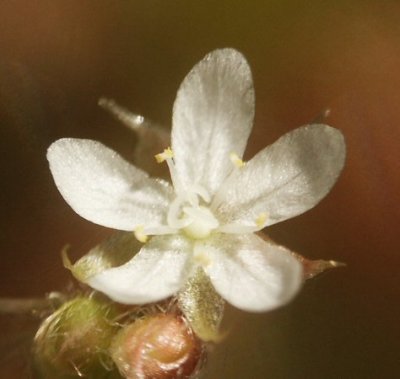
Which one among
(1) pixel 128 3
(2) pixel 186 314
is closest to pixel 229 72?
(2) pixel 186 314

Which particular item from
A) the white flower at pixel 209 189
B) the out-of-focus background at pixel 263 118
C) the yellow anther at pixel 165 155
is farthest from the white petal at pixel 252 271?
the out-of-focus background at pixel 263 118

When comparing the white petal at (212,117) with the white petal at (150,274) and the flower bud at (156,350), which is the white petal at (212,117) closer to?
the white petal at (150,274)

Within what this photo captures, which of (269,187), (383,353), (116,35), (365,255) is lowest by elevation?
(383,353)

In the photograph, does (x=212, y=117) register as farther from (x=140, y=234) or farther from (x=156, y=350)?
(x=156, y=350)

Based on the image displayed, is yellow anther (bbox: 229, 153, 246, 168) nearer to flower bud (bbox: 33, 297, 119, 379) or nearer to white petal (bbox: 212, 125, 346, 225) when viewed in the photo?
white petal (bbox: 212, 125, 346, 225)

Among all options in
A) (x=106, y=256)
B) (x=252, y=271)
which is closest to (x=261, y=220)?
(x=252, y=271)

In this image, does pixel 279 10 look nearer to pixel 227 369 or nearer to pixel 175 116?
pixel 175 116
